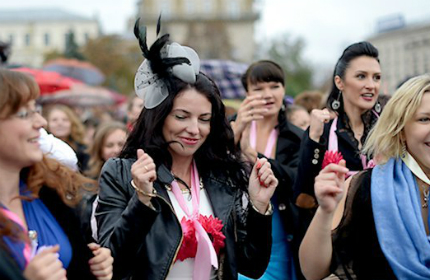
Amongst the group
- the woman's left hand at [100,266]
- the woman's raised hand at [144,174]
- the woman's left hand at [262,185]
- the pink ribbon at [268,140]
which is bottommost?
the pink ribbon at [268,140]

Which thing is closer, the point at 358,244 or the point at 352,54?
the point at 358,244

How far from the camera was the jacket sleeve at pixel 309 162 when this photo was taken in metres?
4.03

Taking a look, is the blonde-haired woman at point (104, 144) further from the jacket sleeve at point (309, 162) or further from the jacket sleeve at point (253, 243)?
the jacket sleeve at point (253, 243)

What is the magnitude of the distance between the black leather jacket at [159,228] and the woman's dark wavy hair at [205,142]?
82 millimetres

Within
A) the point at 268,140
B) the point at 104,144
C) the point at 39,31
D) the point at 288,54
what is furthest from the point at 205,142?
the point at 39,31

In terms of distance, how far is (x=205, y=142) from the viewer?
326 cm

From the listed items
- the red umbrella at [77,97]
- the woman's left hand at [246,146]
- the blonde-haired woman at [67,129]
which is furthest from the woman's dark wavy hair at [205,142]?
the red umbrella at [77,97]

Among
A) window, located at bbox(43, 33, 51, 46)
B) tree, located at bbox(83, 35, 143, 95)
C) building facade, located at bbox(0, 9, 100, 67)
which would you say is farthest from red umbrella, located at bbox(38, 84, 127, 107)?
window, located at bbox(43, 33, 51, 46)

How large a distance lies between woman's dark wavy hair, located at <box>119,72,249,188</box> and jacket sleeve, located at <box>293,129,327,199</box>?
2.85 feet

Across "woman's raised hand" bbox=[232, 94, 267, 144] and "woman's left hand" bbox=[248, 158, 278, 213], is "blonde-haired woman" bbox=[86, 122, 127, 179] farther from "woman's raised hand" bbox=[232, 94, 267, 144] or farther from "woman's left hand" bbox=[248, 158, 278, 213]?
"woman's left hand" bbox=[248, 158, 278, 213]

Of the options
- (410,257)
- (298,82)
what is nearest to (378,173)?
(410,257)

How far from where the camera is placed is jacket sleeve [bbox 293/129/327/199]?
4.03 meters

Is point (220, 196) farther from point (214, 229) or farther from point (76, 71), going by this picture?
point (76, 71)

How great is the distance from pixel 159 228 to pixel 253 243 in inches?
20.7
